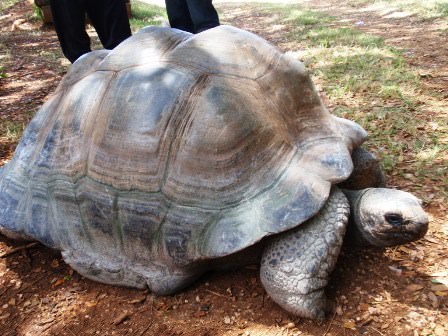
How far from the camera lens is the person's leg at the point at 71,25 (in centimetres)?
448

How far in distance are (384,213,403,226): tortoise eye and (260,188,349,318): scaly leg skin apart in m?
0.20

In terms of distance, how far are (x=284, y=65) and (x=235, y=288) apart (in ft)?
4.33

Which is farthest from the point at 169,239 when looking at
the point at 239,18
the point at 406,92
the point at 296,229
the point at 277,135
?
the point at 239,18

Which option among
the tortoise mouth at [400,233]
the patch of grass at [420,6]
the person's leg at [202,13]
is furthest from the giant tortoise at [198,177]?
the patch of grass at [420,6]

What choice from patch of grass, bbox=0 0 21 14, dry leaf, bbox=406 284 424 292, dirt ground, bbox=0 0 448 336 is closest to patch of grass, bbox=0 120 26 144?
dirt ground, bbox=0 0 448 336

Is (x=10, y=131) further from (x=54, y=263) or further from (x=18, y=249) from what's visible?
(x=54, y=263)

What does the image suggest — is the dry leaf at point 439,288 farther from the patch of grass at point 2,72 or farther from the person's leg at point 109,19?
the patch of grass at point 2,72

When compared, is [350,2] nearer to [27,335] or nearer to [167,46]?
[167,46]

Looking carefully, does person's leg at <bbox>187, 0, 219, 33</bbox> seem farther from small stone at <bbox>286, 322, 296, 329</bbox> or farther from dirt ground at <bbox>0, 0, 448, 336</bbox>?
small stone at <bbox>286, 322, 296, 329</bbox>

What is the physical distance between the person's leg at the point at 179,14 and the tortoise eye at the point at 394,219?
3820 millimetres

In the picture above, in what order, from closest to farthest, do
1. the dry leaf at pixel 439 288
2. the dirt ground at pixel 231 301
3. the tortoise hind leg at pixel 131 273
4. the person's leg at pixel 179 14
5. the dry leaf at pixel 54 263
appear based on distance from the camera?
the dirt ground at pixel 231 301, the dry leaf at pixel 439 288, the tortoise hind leg at pixel 131 273, the dry leaf at pixel 54 263, the person's leg at pixel 179 14

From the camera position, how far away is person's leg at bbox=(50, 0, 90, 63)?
176 inches

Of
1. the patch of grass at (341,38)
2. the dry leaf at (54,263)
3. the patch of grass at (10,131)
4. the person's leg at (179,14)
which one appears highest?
the person's leg at (179,14)

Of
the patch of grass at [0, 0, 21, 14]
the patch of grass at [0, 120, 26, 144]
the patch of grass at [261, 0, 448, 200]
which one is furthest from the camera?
the patch of grass at [0, 0, 21, 14]
